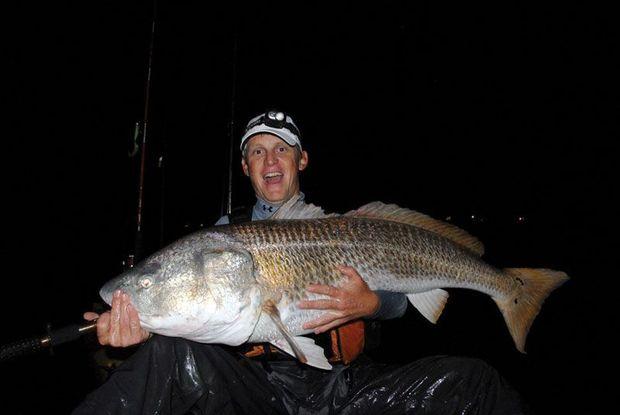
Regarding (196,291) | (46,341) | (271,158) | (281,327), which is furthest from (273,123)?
(46,341)

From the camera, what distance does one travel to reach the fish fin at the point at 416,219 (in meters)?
2.53

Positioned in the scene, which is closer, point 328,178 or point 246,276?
point 246,276

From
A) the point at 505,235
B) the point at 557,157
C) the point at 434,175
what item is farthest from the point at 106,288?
the point at 434,175

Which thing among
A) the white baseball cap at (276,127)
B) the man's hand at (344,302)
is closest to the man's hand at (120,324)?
the man's hand at (344,302)

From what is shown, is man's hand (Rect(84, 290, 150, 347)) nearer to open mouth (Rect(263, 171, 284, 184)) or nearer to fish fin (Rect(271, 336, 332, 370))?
fish fin (Rect(271, 336, 332, 370))

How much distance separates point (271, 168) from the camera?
298 centimetres

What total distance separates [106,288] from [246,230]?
800mm

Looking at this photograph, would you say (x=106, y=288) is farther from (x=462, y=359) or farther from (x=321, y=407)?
(x=462, y=359)

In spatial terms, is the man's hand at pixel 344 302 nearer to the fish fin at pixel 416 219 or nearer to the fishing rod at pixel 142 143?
the fish fin at pixel 416 219

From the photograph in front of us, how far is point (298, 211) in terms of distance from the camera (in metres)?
2.37

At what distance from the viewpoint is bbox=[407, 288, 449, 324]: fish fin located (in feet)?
8.72

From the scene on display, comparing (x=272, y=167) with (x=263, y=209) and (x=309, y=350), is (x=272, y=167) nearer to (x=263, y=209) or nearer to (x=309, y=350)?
(x=263, y=209)

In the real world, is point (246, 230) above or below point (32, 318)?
above

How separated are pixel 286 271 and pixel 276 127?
4.54ft
